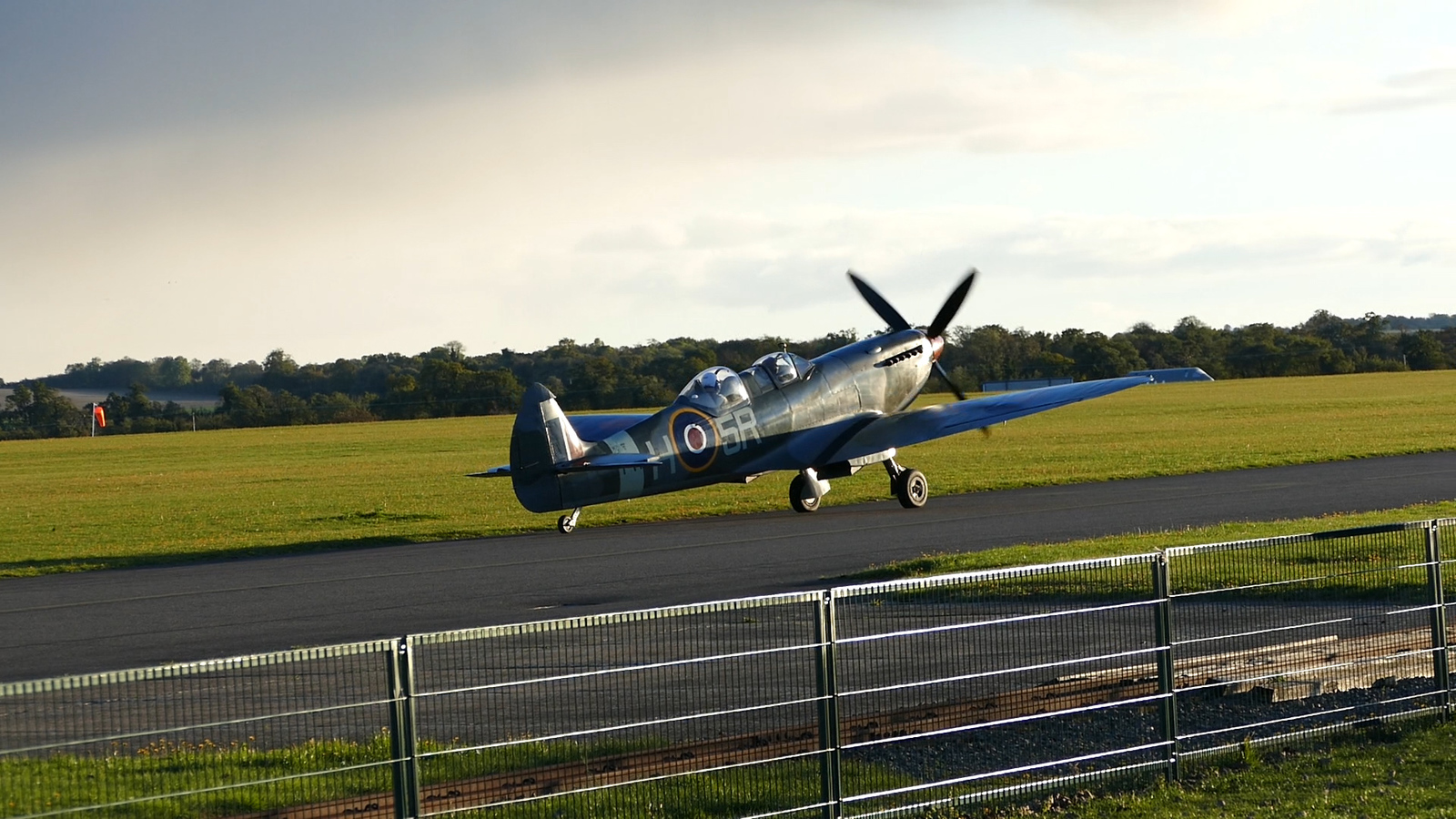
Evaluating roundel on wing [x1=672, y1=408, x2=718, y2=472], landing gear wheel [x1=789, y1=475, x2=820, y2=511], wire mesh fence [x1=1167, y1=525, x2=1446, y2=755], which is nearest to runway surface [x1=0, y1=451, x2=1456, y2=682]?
landing gear wheel [x1=789, y1=475, x2=820, y2=511]

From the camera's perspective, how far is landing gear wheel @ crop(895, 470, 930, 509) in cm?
3244

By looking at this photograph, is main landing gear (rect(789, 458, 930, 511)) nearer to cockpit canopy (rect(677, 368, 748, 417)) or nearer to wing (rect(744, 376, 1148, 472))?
wing (rect(744, 376, 1148, 472))

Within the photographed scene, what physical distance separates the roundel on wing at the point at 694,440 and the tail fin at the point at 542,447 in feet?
6.91

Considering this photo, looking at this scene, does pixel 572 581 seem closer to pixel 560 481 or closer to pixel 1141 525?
pixel 560 481

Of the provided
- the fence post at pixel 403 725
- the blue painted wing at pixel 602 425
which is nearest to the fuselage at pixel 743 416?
the blue painted wing at pixel 602 425

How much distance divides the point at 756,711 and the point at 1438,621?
196 inches

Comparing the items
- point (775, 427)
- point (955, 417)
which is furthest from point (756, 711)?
point (955, 417)

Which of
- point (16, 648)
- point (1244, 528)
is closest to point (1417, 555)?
point (1244, 528)

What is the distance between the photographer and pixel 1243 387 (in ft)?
377

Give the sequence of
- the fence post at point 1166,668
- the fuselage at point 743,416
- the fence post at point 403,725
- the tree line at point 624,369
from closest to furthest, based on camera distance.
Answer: the fence post at point 403,725 < the fence post at point 1166,668 < the fuselage at point 743,416 < the tree line at point 624,369

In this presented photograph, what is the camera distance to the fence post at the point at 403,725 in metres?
7.02

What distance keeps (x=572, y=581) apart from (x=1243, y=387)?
10216 centimetres

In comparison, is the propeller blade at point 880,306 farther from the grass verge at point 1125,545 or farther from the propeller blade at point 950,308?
the grass verge at point 1125,545

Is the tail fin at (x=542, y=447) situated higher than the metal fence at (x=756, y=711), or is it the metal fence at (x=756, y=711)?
the tail fin at (x=542, y=447)
